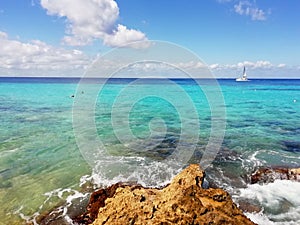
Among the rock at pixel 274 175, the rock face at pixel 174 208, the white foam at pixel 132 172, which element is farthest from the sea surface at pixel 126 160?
the rock face at pixel 174 208

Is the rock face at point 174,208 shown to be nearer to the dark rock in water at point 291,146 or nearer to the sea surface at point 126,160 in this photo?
the sea surface at point 126,160

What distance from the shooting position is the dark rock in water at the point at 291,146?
2156cm

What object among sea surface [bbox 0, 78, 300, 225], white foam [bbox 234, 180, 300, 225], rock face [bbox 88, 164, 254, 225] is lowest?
sea surface [bbox 0, 78, 300, 225]

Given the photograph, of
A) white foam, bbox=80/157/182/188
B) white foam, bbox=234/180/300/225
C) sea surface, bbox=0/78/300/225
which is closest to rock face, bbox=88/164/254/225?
white foam, bbox=234/180/300/225

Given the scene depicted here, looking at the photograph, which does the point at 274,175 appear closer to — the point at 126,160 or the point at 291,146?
the point at 291,146

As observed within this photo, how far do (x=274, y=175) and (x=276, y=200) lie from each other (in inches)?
115

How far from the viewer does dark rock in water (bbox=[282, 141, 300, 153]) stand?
21.6 metres

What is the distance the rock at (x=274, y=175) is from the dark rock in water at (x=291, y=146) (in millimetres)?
6916

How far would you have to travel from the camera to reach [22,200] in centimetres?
1366

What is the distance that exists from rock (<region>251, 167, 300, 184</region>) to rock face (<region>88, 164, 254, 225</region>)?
25.9 ft

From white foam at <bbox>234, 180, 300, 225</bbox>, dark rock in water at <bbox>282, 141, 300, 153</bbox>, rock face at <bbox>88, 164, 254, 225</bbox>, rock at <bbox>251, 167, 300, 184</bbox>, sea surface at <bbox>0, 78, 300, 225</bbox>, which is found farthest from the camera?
dark rock in water at <bbox>282, 141, 300, 153</bbox>

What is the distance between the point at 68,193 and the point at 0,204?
10.8 feet

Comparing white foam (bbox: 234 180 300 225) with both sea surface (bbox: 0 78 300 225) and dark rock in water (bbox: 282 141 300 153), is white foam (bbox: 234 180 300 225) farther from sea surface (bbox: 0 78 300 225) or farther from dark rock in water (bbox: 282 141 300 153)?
dark rock in water (bbox: 282 141 300 153)

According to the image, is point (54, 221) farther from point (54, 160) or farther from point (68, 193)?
point (54, 160)
